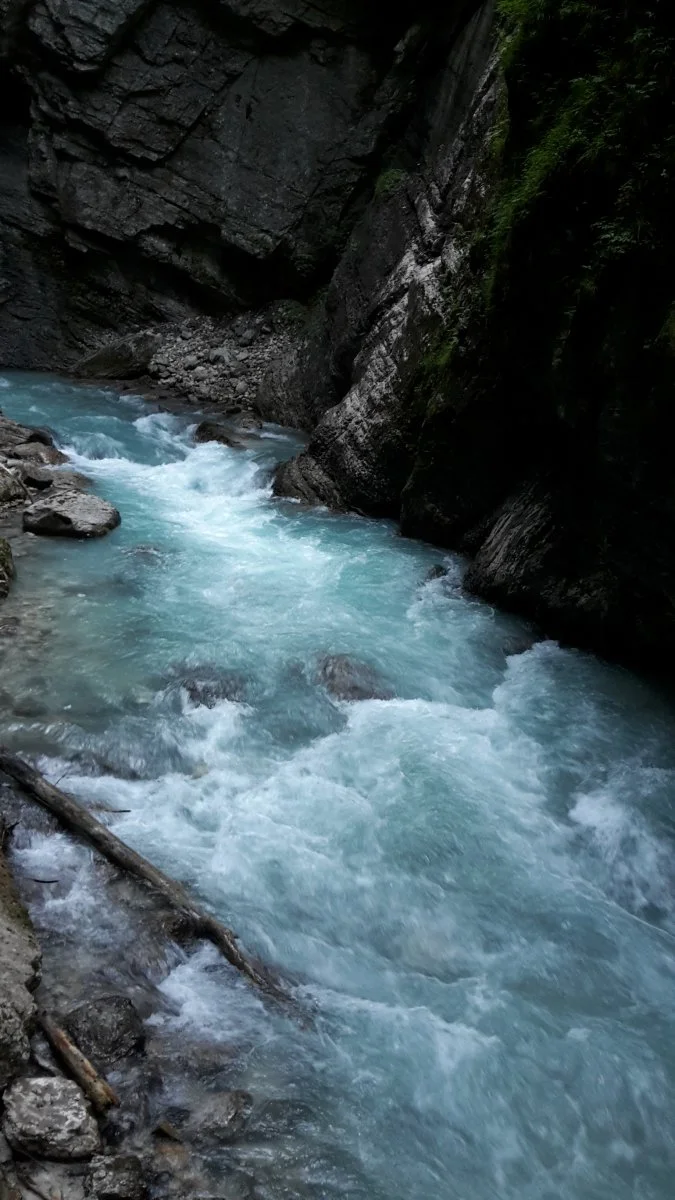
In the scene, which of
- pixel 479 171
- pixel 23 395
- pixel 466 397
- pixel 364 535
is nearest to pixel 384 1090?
pixel 466 397

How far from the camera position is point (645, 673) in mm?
7750

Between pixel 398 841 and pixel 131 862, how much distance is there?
171cm

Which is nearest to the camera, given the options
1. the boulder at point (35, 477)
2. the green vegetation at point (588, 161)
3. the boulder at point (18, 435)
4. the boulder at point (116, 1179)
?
the boulder at point (116, 1179)

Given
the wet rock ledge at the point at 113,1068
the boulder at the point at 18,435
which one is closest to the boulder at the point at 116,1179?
the wet rock ledge at the point at 113,1068

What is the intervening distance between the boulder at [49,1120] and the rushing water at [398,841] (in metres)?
0.66

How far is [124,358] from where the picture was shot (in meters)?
20.0

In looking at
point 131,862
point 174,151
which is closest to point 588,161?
point 131,862

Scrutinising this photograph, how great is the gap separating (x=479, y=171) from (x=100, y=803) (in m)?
9.41

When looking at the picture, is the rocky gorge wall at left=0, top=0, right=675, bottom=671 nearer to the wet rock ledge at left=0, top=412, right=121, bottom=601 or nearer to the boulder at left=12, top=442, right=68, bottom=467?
the wet rock ledge at left=0, top=412, right=121, bottom=601

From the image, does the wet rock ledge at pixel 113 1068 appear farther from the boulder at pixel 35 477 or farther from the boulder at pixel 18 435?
the boulder at pixel 18 435

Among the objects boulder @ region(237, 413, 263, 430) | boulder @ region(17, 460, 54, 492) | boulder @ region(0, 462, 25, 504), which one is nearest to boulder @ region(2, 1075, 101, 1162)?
boulder @ region(0, 462, 25, 504)

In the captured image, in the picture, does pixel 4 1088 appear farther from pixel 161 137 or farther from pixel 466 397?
pixel 161 137

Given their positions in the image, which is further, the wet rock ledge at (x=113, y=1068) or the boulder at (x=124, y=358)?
the boulder at (x=124, y=358)

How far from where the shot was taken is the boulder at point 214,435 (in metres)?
15.0
